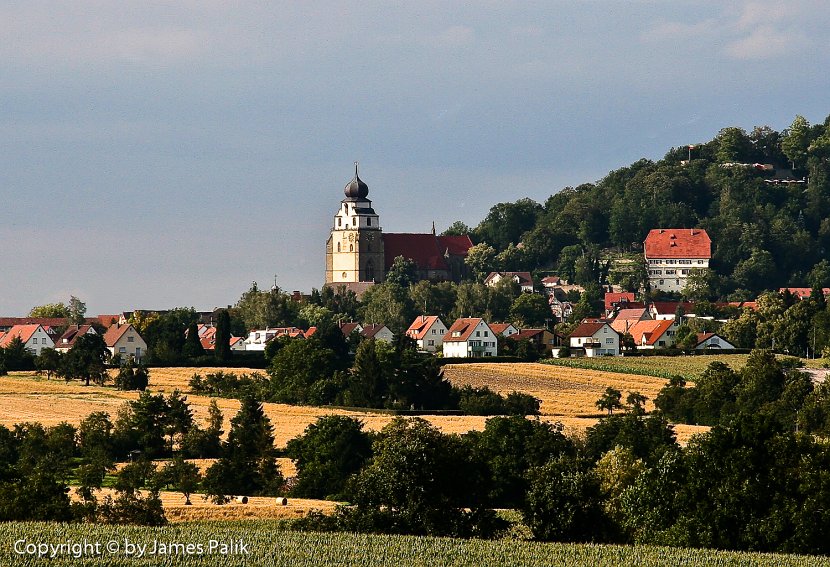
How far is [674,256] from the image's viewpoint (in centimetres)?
18550

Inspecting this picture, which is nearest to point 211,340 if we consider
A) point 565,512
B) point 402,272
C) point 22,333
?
point 22,333

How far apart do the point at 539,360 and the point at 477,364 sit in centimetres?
699

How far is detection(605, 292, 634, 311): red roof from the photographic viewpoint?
164m

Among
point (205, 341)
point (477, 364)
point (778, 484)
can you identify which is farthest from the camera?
point (205, 341)

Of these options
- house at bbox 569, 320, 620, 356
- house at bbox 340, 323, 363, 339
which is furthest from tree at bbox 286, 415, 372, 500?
house at bbox 340, 323, 363, 339

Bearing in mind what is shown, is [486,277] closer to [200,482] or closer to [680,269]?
[680,269]

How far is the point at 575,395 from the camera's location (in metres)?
89.7

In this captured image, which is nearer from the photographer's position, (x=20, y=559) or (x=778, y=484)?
(x=20, y=559)

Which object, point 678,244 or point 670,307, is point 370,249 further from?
point 670,307

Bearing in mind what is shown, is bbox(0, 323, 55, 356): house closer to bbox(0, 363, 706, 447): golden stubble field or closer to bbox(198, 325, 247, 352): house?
bbox(198, 325, 247, 352): house

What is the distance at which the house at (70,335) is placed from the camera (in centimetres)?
12213

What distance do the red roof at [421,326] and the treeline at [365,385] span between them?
124 feet

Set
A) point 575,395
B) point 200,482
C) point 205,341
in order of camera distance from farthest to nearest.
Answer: point 205,341, point 575,395, point 200,482

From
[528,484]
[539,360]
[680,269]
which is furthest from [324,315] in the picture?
[528,484]
